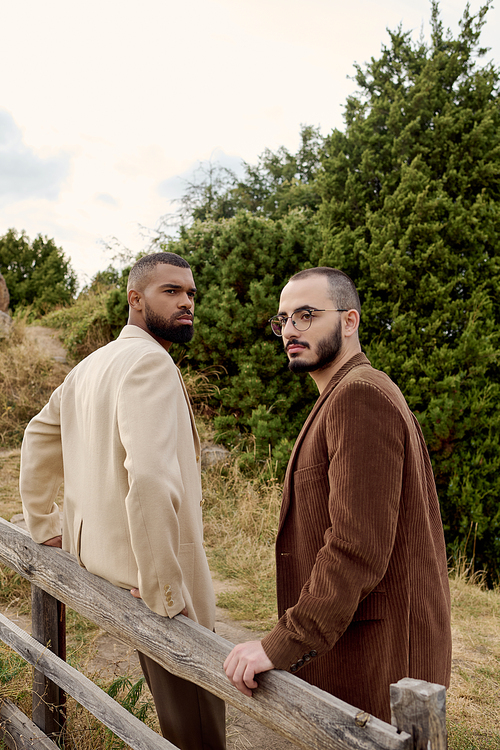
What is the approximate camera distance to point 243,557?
17.8 ft

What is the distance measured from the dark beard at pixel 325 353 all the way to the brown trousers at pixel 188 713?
1.28 metres

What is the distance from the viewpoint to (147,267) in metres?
2.33

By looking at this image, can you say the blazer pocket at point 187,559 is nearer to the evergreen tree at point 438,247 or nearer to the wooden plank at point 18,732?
the wooden plank at point 18,732

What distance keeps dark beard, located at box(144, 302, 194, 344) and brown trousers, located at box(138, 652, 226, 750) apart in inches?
50.7

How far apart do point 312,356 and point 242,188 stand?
14917 millimetres

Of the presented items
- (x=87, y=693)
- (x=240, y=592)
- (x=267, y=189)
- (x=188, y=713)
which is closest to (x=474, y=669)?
(x=240, y=592)

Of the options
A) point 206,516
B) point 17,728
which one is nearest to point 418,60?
point 206,516

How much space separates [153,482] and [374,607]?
0.72 meters

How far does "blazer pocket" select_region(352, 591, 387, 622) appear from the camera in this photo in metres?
1.47

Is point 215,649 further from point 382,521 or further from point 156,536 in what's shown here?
point 382,521

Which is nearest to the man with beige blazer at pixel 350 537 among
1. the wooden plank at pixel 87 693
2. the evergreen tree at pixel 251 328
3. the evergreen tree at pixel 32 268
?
the wooden plank at pixel 87 693

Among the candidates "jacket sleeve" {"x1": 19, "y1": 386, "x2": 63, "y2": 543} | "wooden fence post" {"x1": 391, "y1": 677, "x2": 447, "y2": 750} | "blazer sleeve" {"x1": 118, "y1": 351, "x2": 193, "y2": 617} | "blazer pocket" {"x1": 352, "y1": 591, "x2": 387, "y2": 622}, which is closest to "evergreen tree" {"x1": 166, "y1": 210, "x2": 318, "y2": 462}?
"jacket sleeve" {"x1": 19, "y1": 386, "x2": 63, "y2": 543}

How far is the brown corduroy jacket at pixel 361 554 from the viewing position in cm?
134

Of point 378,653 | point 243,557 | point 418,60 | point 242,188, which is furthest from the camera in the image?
point 242,188
